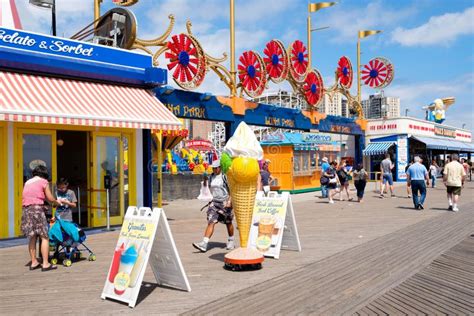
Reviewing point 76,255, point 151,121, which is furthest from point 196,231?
point 76,255

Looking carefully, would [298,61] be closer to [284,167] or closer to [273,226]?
[284,167]

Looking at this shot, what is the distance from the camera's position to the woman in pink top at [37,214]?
6.65 m

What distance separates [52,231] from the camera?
22.6 ft

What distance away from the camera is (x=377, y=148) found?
2947 cm

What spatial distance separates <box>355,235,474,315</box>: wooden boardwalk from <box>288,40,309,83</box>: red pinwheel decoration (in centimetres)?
1498

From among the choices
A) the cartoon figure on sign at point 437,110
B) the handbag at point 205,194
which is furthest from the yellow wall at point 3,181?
the cartoon figure on sign at point 437,110

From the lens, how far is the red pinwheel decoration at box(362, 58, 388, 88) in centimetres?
2828

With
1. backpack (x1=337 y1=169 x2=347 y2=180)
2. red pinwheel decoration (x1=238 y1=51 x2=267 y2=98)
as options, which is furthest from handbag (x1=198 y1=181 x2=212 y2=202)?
backpack (x1=337 y1=169 x2=347 y2=180)

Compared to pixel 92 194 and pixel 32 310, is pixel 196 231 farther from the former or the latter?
pixel 32 310

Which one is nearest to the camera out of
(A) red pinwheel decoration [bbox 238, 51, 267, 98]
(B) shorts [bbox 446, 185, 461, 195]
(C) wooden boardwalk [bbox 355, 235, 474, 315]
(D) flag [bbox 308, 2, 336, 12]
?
(C) wooden boardwalk [bbox 355, 235, 474, 315]

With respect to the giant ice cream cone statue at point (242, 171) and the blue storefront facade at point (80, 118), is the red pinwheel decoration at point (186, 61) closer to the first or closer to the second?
the blue storefront facade at point (80, 118)

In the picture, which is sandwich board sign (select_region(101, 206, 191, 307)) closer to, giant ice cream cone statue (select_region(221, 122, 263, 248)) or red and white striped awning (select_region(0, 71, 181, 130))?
giant ice cream cone statue (select_region(221, 122, 263, 248))

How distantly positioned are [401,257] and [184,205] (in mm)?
10725

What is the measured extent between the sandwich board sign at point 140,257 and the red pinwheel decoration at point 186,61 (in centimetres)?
899
